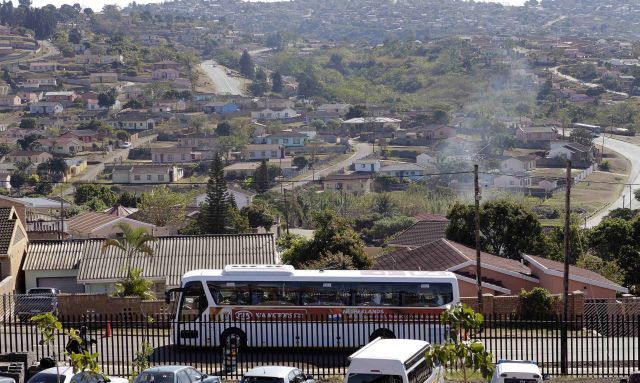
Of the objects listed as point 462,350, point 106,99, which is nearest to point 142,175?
point 106,99

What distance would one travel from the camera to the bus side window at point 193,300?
61.0ft

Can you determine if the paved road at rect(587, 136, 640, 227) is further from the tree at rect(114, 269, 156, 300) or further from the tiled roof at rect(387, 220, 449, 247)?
the tree at rect(114, 269, 156, 300)

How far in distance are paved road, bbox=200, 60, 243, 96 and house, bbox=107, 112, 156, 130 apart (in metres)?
29.2

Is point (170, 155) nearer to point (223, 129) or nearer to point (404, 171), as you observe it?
point (223, 129)

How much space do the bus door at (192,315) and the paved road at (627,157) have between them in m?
55.2

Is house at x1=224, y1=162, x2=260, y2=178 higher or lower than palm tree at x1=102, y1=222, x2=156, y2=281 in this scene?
lower

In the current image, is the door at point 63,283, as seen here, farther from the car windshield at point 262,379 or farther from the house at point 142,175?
the house at point 142,175

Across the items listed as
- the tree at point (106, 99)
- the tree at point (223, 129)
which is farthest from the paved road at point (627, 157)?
the tree at point (106, 99)

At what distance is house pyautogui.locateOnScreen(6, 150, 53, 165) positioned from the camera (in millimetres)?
99938

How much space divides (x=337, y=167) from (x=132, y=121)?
109ft

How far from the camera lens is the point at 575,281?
25797mm

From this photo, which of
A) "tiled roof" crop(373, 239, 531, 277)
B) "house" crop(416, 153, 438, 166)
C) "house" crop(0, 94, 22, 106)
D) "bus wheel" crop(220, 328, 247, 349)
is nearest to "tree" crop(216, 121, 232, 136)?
"house" crop(416, 153, 438, 166)

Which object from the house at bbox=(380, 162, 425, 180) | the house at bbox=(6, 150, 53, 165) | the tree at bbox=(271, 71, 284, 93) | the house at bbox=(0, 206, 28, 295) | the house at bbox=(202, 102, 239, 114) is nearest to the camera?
the house at bbox=(0, 206, 28, 295)

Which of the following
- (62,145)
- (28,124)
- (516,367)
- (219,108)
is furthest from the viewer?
(219,108)
